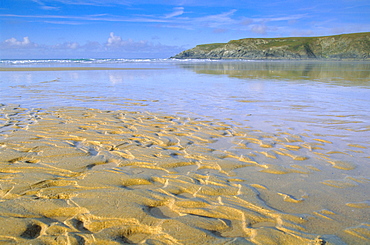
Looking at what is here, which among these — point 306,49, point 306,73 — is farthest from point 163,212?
point 306,49

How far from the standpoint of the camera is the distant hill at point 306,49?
8675 centimetres

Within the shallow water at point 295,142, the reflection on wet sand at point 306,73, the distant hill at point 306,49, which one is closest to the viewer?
the shallow water at point 295,142

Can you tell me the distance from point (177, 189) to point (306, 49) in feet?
355

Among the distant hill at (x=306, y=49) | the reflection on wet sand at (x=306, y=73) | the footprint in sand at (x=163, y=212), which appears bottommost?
the footprint in sand at (x=163, y=212)

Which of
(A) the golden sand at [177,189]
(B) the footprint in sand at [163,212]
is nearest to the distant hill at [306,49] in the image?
(A) the golden sand at [177,189]

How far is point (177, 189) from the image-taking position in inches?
126

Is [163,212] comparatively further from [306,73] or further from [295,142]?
[306,73]

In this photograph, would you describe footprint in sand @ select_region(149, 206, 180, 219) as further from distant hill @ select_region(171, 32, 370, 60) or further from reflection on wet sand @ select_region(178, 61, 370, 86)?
distant hill @ select_region(171, 32, 370, 60)

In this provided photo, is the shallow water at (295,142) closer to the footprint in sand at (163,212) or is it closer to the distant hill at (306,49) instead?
the footprint in sand at (163,212)

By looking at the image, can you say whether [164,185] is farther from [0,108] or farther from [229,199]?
[0,108]

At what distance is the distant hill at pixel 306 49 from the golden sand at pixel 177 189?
304ft

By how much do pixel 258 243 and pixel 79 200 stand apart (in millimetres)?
1895

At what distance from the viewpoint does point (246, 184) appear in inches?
135

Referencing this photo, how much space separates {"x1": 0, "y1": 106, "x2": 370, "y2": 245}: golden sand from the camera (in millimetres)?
2412
